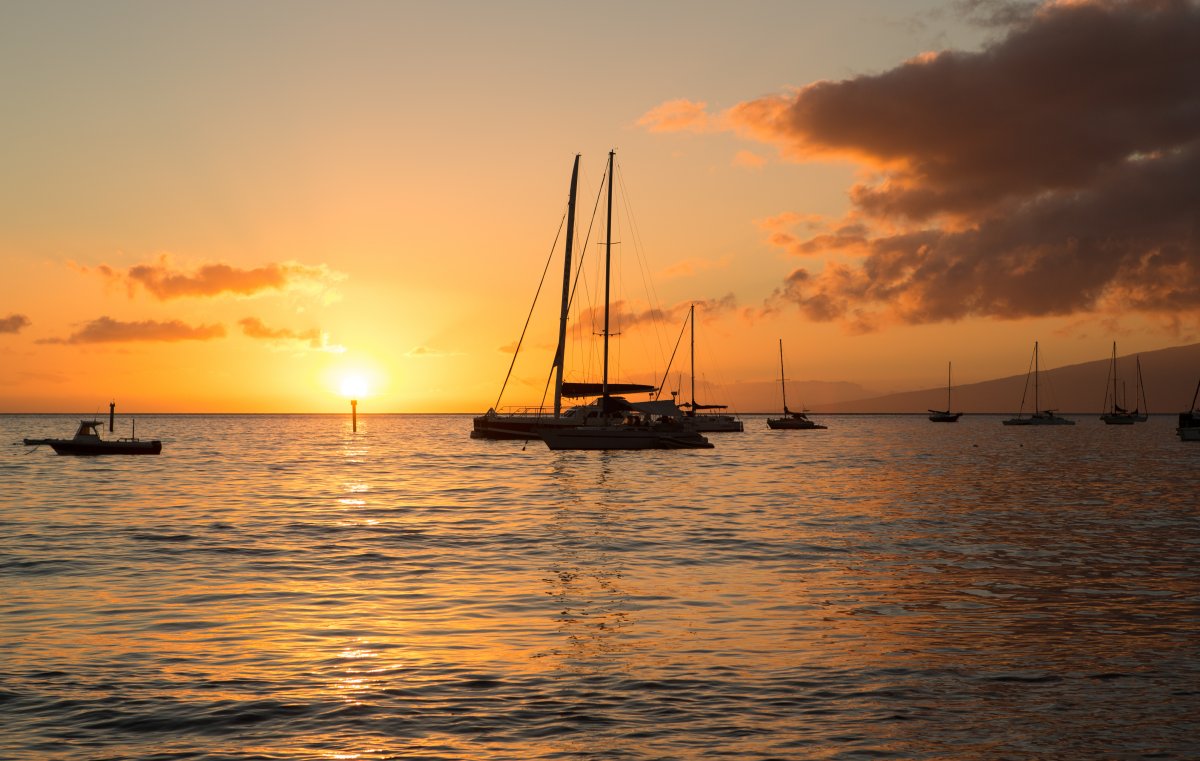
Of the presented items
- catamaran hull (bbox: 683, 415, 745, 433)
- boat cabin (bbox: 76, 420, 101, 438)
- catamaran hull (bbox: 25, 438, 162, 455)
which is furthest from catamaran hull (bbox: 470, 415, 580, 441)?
catamaran hull (bbox: 683, 415, 745, 433)

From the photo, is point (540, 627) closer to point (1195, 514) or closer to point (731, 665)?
point (731, 665)

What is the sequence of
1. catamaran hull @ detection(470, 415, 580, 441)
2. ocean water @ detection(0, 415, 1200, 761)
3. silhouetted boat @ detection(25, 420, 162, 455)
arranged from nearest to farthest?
1. ocean water @ detection(0, 415, 1200, 761)
2. silhouetted boat @ detection(25, 420, 162, 455)
3. catamaran hull @ detection(470, 415, 580, 441)

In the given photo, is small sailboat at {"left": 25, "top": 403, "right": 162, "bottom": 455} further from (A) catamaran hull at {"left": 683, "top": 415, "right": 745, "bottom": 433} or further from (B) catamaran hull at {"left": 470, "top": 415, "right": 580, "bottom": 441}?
(A) catamaran hull at {"left": 683, "top": 415, "right": 745, "bottom": 433}

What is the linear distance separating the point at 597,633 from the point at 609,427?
66772 mm

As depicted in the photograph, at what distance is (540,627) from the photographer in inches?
712

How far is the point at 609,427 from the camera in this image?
8431 cm

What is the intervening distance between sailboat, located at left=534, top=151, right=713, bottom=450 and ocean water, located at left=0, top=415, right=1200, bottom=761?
3930 cm

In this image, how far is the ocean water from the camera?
11.9m

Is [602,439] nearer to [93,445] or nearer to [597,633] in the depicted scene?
[93,445]

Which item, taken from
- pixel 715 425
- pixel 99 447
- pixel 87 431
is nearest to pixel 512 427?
Answer: pixel 99 447

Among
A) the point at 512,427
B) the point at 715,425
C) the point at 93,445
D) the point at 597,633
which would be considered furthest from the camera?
the point at 715,425

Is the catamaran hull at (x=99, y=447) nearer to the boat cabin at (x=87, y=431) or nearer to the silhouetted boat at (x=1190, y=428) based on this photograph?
the boat cabin at (x=87, y=431)

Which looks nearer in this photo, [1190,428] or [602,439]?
[602,439]

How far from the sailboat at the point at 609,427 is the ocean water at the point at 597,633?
39297 mm
